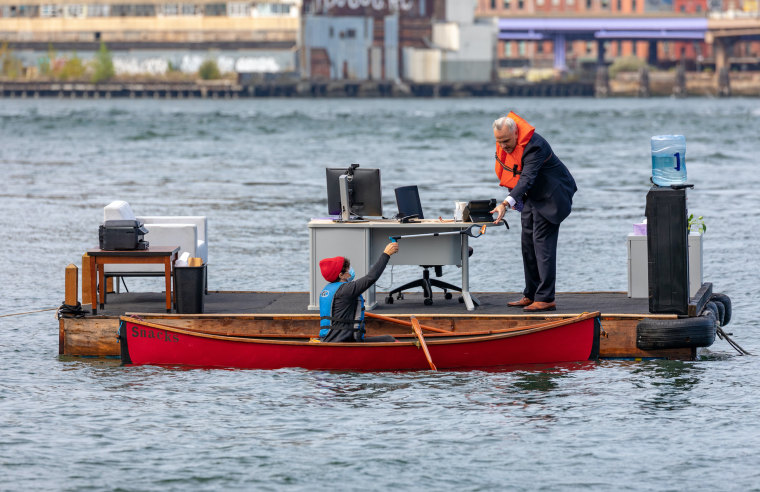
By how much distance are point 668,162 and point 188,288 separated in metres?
5.05

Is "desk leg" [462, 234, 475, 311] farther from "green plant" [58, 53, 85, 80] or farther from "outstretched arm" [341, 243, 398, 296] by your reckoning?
"green plant" [58, 53, 85, 80]

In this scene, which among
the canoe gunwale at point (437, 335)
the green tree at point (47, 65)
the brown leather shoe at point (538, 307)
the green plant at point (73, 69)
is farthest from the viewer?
the green tree at point (47, 65)

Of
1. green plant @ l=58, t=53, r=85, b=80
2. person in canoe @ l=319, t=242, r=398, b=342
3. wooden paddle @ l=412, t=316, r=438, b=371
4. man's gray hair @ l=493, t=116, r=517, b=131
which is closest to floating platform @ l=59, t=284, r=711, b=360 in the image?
wooden paddle @ l=412, t=316, r=438, b=371

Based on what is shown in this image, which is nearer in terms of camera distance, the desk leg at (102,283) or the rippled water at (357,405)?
the rippled water at (357,405)

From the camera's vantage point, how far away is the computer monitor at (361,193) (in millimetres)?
13922

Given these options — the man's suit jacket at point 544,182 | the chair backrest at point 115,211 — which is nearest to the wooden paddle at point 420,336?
the man's suit jacket at point 544,182

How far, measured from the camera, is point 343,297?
1286cm

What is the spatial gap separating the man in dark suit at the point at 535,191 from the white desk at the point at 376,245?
66 centimetres

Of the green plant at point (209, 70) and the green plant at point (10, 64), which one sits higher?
the green plant at point (10, 64)

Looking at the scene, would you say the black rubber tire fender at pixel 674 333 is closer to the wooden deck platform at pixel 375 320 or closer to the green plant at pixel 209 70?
the wooden deck platform at pixel 375 320

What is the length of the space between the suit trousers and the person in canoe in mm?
1559

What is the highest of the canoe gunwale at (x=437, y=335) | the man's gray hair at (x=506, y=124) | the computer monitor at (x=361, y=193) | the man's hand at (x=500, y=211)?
the man's gray hair at (x=506, y=124)

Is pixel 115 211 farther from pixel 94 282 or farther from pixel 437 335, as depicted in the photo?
pixel 437 335

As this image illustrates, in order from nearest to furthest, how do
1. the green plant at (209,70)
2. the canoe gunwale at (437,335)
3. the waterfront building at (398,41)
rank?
the canoe gunwale at (437,335)
the waterfront building at (398,41)
the green plant at (209,70)
